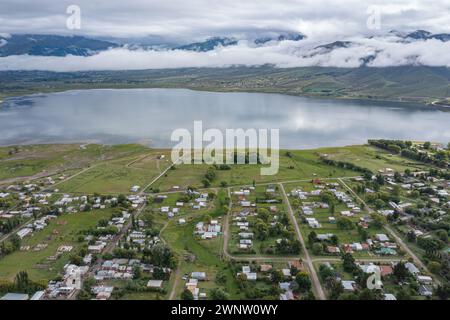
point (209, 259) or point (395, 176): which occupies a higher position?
point (395, 176)

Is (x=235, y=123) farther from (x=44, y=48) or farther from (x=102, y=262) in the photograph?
(x=44, y=48)

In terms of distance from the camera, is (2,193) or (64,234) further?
(2,193)

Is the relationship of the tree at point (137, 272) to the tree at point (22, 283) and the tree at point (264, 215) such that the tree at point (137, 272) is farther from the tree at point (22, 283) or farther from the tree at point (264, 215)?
the tree at point (264, 215)

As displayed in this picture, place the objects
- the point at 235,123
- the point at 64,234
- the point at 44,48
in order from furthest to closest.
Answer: the point at 44,48 < the point at 235,123 < the point at 64,234

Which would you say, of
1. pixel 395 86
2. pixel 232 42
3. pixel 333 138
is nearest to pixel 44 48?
pixel 232 42

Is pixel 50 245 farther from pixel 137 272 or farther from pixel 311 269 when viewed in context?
pixel 311 269

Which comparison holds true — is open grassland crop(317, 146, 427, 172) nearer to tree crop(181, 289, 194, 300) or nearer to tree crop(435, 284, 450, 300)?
tree crop(435, 284, 450, 300)
